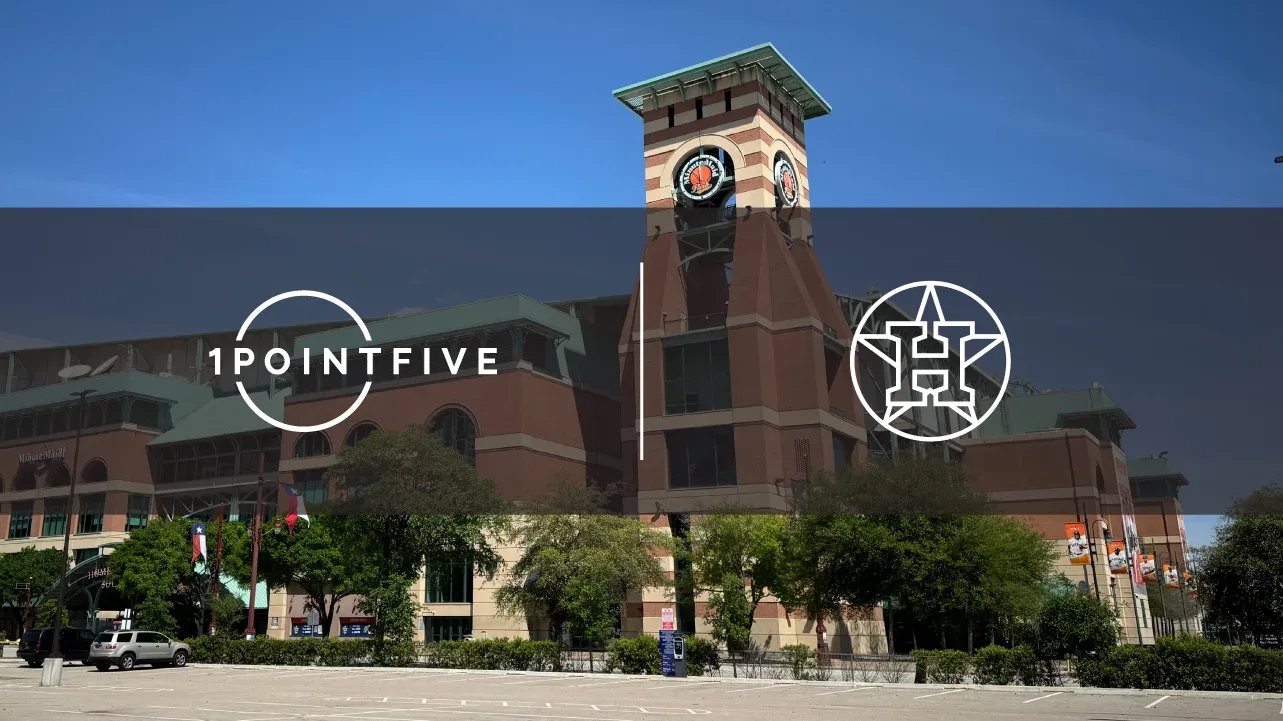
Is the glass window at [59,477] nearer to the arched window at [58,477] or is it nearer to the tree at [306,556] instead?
the arched window at [58,477]

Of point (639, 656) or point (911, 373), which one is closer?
point (639, 656)

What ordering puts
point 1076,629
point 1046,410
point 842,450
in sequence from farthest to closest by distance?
point 1046,410 → point 842,450 → point 1076,629

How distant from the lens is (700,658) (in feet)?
122

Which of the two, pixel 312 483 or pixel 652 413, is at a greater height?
pixel 652 413

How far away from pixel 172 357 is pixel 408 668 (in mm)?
75850

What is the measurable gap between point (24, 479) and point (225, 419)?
1951 cm

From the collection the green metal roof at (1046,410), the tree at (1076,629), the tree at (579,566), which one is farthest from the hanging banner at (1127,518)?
the tree at (1076,629)

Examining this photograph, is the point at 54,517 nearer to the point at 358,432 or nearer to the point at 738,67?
the point at 358,432

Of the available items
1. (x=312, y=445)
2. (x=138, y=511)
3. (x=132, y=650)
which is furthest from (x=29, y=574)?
(x=132, y=650)

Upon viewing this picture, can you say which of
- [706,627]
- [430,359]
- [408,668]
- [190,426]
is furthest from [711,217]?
[190,426]

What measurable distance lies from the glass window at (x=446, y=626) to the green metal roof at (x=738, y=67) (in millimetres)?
39231

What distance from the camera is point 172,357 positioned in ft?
347

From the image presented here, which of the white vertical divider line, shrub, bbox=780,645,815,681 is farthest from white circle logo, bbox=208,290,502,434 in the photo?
shrub, bbox=780,645,815,681

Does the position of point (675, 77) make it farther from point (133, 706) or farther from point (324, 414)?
point (133, 706)
